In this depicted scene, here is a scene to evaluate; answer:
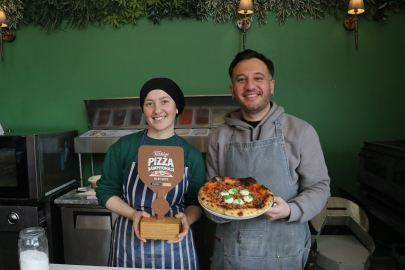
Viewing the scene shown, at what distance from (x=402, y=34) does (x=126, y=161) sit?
3.02m

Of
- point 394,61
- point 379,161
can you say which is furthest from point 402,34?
point 379,161

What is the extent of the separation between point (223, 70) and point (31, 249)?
2.49 metres

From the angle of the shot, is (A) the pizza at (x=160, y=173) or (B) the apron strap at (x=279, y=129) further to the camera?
(B) the apron strap at (x=279, y=129)

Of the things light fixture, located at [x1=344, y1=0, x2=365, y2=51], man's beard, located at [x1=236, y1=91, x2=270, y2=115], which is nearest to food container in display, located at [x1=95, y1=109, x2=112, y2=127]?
man's beard, located at [x1=236, y1=91, x2=270, y2=115]

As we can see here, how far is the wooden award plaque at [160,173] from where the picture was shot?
1.23 metres

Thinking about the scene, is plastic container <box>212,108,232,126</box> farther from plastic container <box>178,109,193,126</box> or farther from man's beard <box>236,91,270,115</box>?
man's beard <box>236,91,270,115</box>

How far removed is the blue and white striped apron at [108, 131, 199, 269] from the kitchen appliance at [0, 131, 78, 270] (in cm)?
137

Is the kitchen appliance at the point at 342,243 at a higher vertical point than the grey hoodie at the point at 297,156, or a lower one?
lower

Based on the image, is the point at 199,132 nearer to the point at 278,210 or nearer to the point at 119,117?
the point at 119,117

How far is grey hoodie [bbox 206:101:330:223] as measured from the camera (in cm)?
137

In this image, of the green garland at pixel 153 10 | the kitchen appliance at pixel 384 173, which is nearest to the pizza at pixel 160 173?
the kitchen appliance at pixel 384 173

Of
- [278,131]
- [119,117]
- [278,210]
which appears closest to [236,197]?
[278,210]

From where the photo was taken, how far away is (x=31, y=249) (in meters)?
0.96

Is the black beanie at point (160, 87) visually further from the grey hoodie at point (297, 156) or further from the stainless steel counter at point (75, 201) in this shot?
the stainless steel counter at point (75, 201)
